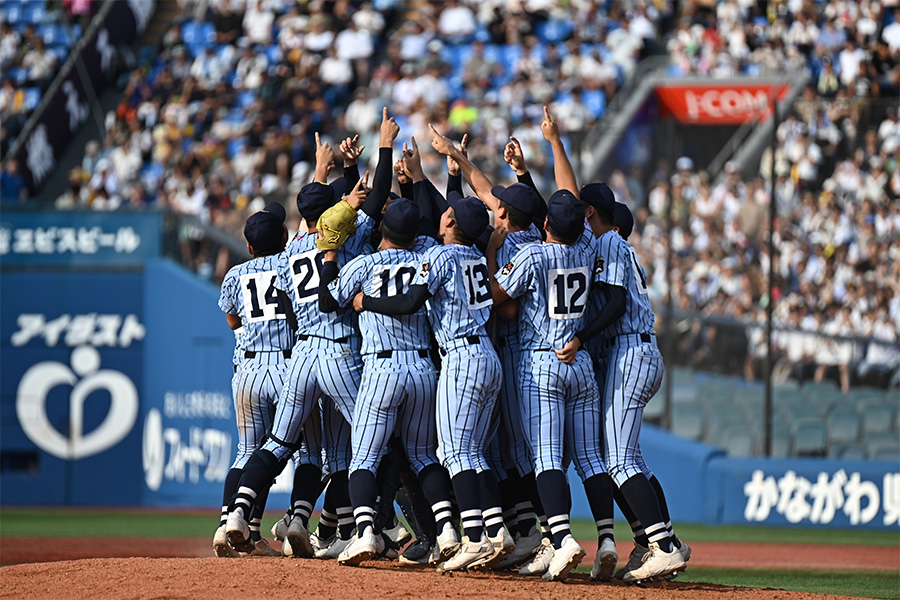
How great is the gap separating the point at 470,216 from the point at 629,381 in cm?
118

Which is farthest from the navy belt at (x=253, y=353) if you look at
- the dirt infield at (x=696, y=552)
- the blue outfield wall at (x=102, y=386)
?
the blue outfield wall at (x=102, y=386)

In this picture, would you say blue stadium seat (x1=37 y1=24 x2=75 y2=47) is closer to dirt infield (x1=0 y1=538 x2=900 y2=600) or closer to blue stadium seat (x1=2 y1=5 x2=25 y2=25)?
blue stadium seat (x1=2 y1=5 x2=25 y2=25)

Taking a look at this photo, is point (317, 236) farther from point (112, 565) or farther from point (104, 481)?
point (104, 481)

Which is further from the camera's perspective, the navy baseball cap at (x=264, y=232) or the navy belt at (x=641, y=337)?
the navy baseball cap at (x=264, y=232)

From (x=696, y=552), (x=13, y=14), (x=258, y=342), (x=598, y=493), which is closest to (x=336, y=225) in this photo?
(x=258, y=342)

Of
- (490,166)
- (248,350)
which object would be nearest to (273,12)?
(490,166)

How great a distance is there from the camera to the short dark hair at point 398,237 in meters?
6.44

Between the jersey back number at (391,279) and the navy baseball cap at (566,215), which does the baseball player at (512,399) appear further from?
the jersey back number at (391,279)

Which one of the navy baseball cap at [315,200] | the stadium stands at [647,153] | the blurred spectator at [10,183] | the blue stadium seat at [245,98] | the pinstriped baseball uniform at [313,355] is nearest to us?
the pinstriped baseball uniform at [313,355]

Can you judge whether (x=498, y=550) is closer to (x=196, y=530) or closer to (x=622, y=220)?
(x=622, y=220)

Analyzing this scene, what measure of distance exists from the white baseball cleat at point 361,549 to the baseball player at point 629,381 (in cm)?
127

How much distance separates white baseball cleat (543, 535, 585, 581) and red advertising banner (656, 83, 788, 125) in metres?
8.95

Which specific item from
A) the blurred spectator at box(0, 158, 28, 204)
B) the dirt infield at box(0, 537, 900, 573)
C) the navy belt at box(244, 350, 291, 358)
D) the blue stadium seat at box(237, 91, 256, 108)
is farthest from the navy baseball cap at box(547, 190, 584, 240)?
the blue stadium seat at box(237, 91, 256, 108)

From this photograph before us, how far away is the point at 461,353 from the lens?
20.6ft
